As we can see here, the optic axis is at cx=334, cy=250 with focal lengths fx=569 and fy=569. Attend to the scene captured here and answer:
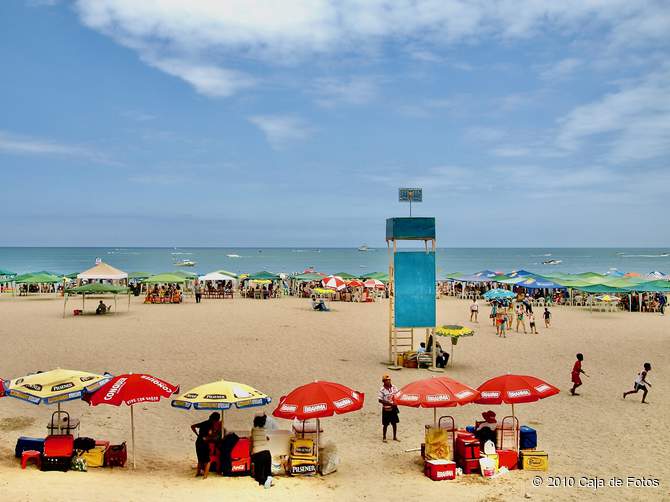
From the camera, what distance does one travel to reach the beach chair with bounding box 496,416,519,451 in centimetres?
899

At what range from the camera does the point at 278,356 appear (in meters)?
17.8

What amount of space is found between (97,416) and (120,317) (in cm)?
1674

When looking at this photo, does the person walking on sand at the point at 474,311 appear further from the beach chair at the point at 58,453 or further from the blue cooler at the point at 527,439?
the beach chair at the point at 58,453

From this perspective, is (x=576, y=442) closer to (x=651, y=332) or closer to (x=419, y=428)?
(x=419, y=428)

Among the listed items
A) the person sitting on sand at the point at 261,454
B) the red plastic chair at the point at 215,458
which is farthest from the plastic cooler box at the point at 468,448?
the red plastic chair at the point at 215,458

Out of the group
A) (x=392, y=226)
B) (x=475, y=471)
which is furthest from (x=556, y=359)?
(x=475, y=471)

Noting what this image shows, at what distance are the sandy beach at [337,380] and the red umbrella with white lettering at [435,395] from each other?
44.7 inches

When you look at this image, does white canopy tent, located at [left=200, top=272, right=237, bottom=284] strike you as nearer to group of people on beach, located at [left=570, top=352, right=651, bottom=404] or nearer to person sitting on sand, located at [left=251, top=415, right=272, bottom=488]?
group of people on beach, located at [left=570, top=352, right=651, bottom=404]

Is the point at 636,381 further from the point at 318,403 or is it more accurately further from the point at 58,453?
the point at 58,453

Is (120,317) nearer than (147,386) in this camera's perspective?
No

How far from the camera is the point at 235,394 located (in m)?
8.35

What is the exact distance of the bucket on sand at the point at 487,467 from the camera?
336 inches

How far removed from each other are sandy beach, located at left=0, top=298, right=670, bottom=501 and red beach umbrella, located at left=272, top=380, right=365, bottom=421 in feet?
3.32

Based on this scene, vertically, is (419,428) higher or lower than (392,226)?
lower
